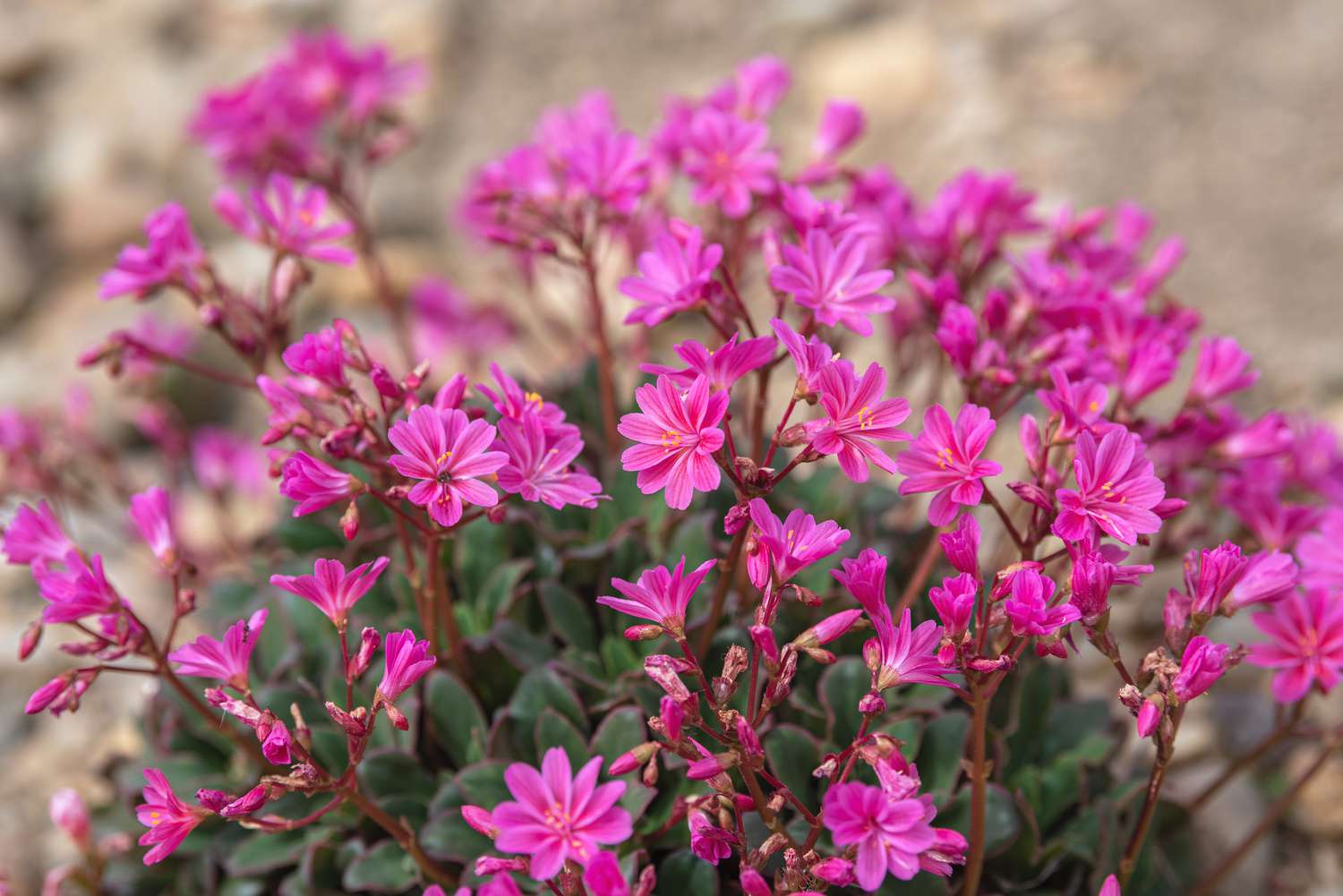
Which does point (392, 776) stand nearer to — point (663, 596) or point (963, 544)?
point (663, 596)

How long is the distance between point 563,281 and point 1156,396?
7.71ft

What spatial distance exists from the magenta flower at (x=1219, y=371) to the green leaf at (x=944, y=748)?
741mm

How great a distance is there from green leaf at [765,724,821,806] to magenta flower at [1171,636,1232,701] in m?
0.65

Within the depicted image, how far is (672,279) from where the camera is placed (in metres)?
1.78

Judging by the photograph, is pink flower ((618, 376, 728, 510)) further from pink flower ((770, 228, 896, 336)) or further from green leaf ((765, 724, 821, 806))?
green leaf ((765, 724, 821, 806))

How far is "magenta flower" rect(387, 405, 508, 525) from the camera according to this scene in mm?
1509

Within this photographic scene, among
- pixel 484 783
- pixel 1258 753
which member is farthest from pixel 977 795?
pixel 484 783

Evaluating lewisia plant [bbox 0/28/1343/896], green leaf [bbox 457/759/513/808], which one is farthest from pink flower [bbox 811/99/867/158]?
green leaf [bbox 457/759/513/808]

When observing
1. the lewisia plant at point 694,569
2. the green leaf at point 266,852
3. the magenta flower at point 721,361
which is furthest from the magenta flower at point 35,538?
the magenta flower at point 721,361

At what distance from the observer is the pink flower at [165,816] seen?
1.49 metres

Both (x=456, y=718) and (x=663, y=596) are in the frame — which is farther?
(x=456, y=718)

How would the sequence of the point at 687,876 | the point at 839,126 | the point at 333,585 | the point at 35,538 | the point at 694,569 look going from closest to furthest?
the point at 333,585
the point at 687,876
the point at 35,538
the point at 694,569
the point at 839,126

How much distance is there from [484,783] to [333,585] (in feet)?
1.62

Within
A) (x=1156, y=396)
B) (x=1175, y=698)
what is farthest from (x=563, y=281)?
(x=1175, y=698)
